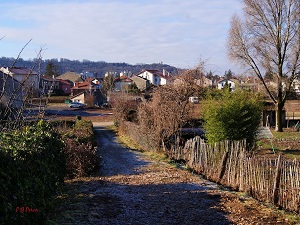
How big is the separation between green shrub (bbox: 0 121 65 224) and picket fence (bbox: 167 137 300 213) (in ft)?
17.3

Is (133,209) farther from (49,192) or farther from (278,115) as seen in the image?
(278,115)

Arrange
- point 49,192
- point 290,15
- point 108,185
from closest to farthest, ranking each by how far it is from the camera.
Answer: point 49,192, point 108,185, point 290,15

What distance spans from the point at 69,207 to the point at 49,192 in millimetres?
1125

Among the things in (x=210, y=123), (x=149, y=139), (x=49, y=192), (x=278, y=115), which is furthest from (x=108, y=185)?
(x=278, y=115)

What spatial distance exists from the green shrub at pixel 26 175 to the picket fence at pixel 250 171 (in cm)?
527

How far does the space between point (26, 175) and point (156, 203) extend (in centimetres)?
445

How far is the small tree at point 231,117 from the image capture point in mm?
17859

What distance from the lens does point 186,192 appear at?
36.1 feet

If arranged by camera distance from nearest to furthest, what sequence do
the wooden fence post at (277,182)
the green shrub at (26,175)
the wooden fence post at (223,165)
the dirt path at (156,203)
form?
the green shrub at (26,175)
the dirt path at (156,203)
the wooden fence post at (277,182)
the wooden fence post at (223,165)

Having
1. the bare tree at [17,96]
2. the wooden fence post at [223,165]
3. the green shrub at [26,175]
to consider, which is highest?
the bare tree at [17,96]

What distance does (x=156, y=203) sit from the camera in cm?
977

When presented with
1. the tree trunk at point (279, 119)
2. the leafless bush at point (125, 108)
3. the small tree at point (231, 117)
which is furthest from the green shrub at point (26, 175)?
the tree trunk at point (279, 119)

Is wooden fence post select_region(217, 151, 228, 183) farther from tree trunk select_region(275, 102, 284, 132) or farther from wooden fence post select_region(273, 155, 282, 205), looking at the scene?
tree trunk select_region(275, 102, 284, 132)

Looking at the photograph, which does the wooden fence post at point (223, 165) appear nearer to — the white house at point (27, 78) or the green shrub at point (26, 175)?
the green shrub at point (26, 175)
